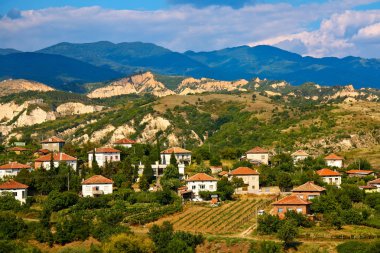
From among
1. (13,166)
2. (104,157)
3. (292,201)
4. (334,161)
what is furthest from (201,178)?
(334,161)

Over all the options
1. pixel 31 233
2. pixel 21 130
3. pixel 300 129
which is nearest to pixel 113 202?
pixel 31 233

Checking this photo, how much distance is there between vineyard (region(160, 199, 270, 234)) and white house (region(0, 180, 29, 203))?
50.6ft

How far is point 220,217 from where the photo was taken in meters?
58.7

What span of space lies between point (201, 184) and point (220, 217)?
9515 mm

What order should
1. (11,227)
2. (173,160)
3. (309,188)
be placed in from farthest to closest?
(173,160) < (309,188) < (11,227)

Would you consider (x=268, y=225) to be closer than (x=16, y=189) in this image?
Yes

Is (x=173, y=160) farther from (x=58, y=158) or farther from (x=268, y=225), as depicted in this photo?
(x=268, y=225)

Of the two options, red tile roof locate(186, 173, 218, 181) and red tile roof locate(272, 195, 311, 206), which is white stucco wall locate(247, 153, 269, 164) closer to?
red tile roof locate(186, 173, 218, 181)

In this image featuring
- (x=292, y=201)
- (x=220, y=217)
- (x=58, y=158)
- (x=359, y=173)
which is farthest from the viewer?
(x=359, y=173)

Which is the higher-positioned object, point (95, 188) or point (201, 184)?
point (201, 184)

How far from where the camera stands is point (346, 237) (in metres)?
51.6

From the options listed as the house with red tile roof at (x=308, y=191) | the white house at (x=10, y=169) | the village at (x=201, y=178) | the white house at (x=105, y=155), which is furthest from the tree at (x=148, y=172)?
the house with red tile roof at (x=308, y=191)

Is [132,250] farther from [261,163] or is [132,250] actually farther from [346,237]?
[261,163]

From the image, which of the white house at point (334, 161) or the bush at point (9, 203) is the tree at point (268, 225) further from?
the white house at point (334, 161)
